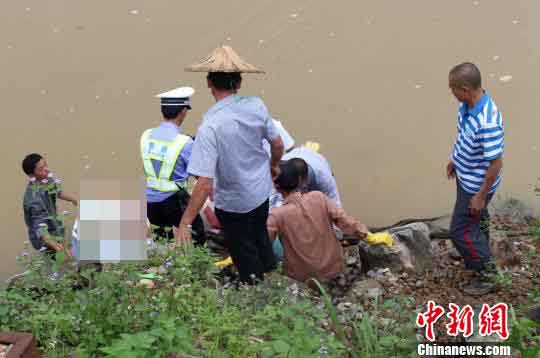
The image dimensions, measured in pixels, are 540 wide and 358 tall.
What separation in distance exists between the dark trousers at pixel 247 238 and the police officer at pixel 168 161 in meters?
0.46

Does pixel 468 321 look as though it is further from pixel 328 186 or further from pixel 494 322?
Answer: pixel 328 186

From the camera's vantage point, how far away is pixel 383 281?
Answer: 12.5 feet

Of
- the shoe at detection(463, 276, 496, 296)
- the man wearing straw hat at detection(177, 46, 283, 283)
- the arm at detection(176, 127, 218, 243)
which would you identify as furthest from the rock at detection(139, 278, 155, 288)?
the shoe at detection(463, 276, 496, 296)

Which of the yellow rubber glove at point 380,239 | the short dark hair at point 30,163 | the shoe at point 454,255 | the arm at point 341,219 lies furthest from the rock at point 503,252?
the short dark hair at point 30,163

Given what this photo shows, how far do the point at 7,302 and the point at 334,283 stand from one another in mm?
1878

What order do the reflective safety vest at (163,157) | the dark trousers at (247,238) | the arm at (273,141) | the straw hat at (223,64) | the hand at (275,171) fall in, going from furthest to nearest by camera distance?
the reflective safety vest at (163,157) < the hand at (275,171) < the dark trousers at (247,238) < the arm at (273,141) < the straw hat at (223,64)

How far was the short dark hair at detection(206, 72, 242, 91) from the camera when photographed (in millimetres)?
3215

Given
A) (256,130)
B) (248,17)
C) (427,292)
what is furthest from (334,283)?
(248,17)

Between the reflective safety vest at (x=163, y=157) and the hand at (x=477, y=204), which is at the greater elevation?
the reflective safety vest at (x=163, y=157)

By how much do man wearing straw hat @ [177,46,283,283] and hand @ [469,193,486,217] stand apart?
1000 mm

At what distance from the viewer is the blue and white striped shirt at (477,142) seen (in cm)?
320

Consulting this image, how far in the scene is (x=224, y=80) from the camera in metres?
3.22

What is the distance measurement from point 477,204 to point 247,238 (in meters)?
1.16

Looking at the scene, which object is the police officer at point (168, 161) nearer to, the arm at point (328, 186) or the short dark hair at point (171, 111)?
the short dark hair at point (171, 111)
